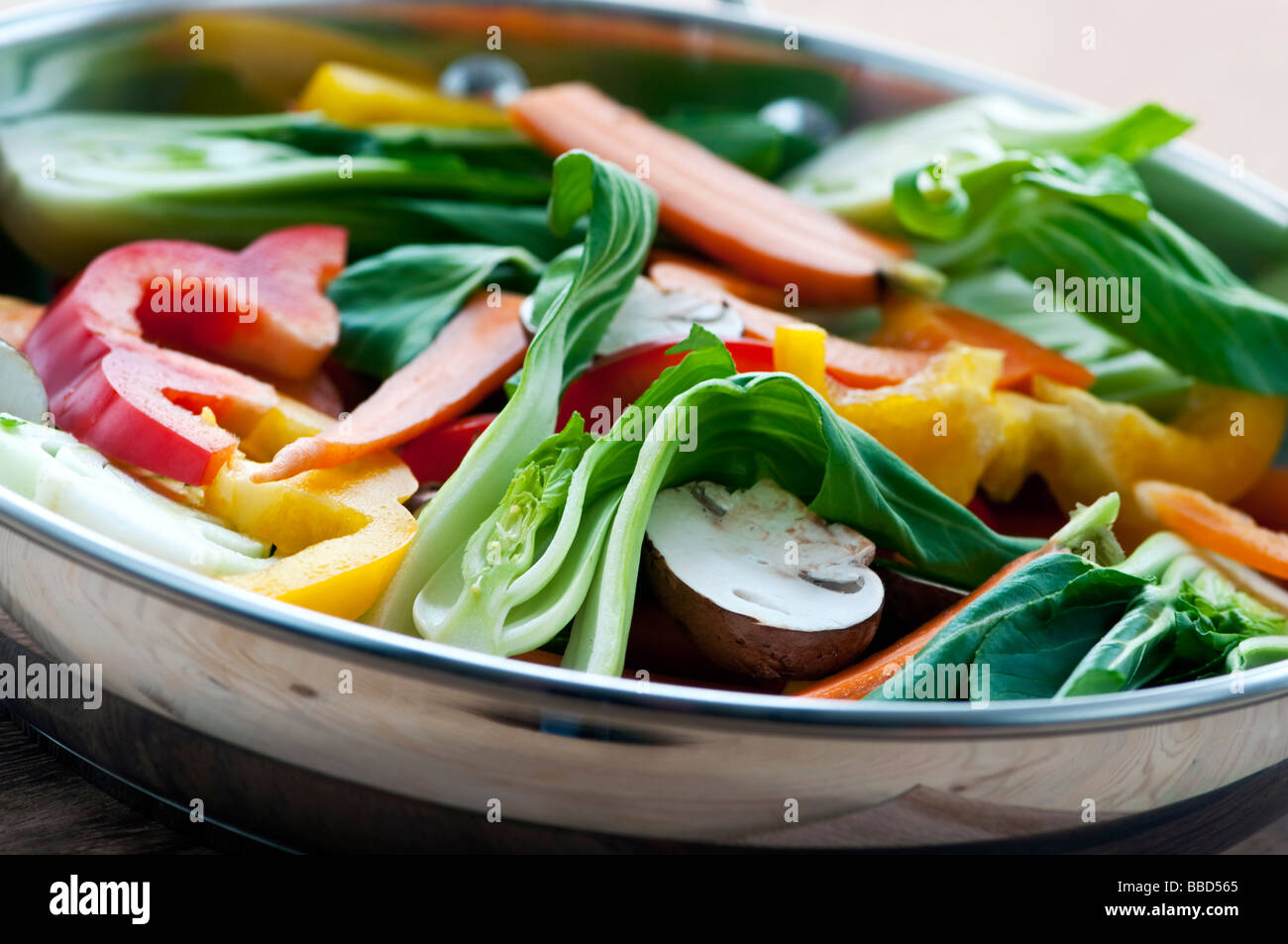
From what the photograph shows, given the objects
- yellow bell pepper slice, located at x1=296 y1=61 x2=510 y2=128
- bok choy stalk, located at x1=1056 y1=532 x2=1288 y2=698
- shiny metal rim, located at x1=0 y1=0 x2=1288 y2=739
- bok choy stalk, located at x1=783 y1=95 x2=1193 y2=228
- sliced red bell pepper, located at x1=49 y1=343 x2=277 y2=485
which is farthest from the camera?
yellow bell pepper slice, located at x1=296 y1=61 x2=510 y2=128

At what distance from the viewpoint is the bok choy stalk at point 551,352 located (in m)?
0.93

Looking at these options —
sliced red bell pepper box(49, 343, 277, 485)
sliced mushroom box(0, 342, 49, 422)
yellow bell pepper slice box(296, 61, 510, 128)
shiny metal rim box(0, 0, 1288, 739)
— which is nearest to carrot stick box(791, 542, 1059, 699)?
shiny metal rim box(0, 0, 1288, 739)

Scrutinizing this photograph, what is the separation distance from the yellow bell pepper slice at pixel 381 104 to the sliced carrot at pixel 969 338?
58 cm

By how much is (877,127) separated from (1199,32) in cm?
191

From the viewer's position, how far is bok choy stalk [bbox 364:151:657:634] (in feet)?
3.06

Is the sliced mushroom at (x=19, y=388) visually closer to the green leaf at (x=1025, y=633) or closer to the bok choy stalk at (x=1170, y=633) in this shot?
the green leaf at (x=1025, y=633)

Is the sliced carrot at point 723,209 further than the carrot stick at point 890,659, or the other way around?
the sliced carrot at point 723,209

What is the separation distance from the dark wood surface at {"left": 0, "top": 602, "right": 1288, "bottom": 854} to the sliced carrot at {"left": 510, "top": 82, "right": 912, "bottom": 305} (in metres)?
0.64

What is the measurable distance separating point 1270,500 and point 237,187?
1073 millimetres

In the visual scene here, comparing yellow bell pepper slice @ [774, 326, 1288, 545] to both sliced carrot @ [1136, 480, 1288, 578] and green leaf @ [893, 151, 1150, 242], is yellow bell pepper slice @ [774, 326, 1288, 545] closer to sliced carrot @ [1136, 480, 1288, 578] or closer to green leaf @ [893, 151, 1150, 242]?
sliced carrot @ [1136, 480, 1288, 578]

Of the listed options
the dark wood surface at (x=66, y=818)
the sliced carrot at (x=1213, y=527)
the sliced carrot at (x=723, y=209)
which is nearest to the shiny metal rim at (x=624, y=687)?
the dark wood surface at (x=66, y=818)
